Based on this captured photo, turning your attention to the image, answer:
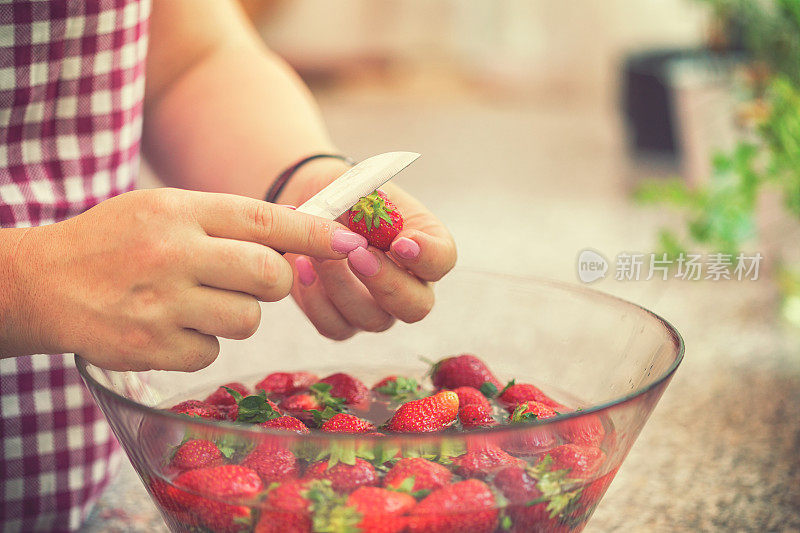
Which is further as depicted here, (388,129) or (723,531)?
(388,129)

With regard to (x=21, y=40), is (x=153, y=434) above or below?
below

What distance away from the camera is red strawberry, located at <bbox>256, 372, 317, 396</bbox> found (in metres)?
0.61

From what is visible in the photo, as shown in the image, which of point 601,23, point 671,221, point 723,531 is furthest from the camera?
point 601,23

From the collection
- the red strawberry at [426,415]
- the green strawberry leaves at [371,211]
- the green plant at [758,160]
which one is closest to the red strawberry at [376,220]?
the green strawberry leaves at [371,211]

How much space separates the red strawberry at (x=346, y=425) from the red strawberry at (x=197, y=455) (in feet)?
0.31

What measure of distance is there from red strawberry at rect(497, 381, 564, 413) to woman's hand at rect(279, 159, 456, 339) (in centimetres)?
8

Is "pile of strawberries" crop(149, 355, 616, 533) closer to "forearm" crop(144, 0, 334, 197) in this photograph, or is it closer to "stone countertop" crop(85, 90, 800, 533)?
"stone countertop" crop(85, 90, 800, 533)

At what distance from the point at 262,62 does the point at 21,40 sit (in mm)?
244

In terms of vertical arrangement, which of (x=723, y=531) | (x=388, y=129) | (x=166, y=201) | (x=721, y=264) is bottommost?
(x=388, y=129)

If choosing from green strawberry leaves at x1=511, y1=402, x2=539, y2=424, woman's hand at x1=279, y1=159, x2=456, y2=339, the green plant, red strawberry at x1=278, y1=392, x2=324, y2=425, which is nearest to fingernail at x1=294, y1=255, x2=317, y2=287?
woman's hand at x1=279, y1=159, x2=456, y2=339

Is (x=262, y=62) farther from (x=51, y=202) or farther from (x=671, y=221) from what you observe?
(x=671, y=221)

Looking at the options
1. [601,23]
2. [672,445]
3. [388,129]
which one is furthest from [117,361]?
[601,23]

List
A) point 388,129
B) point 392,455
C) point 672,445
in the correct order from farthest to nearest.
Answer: point 388,129 → point 672,445 → point 392,455

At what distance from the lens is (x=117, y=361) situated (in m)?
0.48
